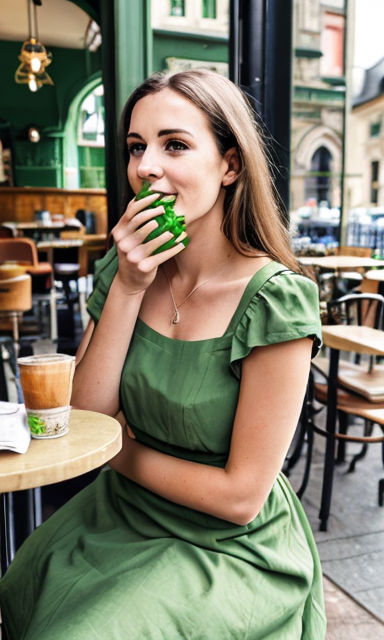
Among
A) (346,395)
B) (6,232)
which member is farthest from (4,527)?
(6,232)

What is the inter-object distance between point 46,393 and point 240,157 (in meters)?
0.65

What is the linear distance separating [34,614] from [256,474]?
18.1 inches

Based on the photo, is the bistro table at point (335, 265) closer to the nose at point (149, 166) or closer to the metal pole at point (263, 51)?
the metal pole at point (263, 51)

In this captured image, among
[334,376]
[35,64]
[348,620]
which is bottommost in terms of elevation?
[348,620]

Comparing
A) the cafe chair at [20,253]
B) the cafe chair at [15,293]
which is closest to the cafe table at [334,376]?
the cafe chair at [15,293]

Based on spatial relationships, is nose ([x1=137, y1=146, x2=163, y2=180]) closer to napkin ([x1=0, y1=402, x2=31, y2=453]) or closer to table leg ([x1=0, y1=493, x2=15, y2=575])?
napkin ([x1=0, y1=402, x2=31, y2=453])

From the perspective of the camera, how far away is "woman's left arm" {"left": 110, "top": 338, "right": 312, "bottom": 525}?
111 cm

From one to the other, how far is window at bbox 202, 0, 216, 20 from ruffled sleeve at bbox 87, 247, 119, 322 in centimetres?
266

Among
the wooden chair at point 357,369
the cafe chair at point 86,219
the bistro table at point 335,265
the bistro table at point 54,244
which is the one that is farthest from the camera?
the cafe chair at point 86,219

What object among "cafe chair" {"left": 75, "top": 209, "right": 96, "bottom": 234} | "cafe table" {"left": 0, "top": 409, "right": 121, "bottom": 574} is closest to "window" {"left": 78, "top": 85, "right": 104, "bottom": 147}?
"cafe chair" {"left": 75, "top": 209, "right": 96, "bottom": 234}

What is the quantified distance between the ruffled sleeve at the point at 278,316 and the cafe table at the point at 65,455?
0.28 m

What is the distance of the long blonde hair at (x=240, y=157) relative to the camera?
125 centimetres

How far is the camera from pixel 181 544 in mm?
1124

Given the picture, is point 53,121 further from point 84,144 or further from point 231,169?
point 231,169
